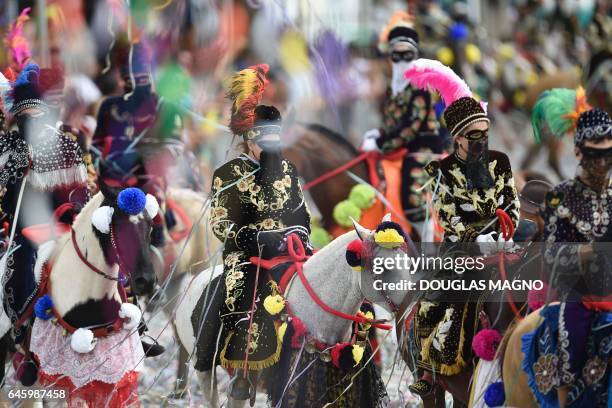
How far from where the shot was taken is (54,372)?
754cm

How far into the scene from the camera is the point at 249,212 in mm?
7434

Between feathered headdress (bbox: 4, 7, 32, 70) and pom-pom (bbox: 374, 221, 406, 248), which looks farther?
feathered headdress (bbox: 4, 7, 32, 70)

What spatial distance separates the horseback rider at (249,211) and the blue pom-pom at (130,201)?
19.8 inches

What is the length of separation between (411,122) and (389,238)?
4569mm

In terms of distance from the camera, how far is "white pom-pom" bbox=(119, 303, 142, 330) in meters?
7.50

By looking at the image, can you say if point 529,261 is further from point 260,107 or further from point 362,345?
point 260,107

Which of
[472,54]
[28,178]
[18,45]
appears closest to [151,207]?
[28,178]

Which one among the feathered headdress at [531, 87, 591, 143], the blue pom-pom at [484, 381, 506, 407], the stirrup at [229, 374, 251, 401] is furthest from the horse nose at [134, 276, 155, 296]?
the feathered headdress at [531, 87, 591, 143]

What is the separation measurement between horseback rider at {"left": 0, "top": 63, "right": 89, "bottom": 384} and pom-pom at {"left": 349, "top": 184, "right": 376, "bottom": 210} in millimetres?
3575

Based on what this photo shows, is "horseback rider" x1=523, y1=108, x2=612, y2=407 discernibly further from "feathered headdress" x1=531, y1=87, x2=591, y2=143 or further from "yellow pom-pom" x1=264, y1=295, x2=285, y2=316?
"yellow pom-pom" x1=264, y1=295, x2=285, y2=316

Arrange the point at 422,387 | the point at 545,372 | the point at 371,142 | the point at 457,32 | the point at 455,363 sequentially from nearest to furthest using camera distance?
the point at 545,372 < the point at 455,363 < the point at 422,387 < the point at 371,142 < the point at 457,32

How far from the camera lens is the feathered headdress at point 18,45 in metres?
9.51

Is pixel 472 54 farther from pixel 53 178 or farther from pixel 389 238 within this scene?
pixel 389 238

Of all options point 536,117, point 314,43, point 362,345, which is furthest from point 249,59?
point 362,345
